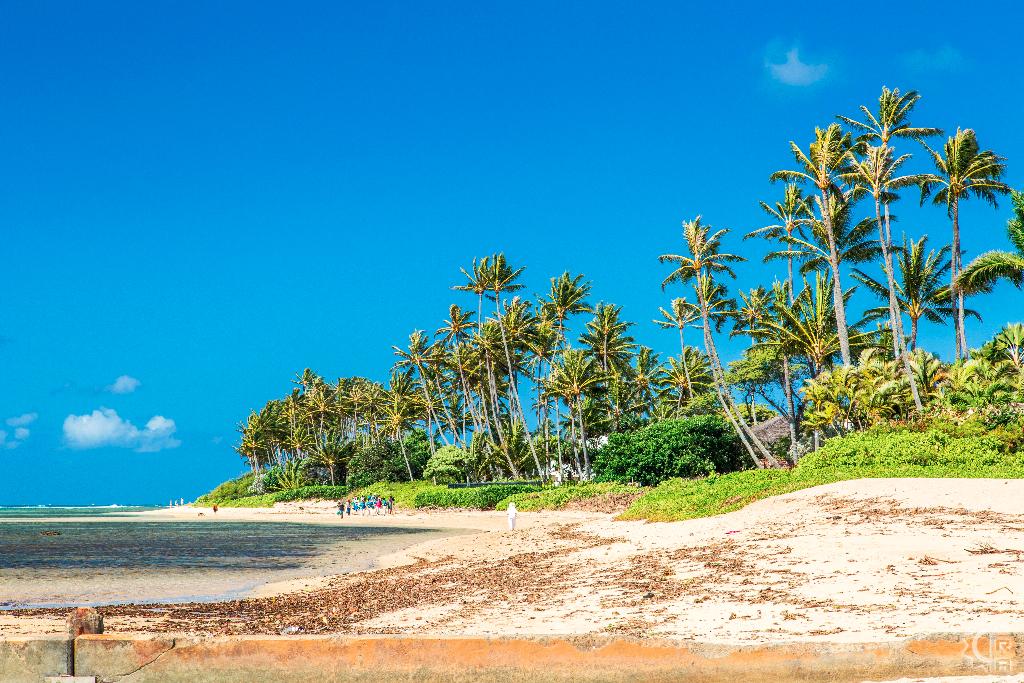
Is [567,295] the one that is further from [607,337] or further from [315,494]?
[315,494]

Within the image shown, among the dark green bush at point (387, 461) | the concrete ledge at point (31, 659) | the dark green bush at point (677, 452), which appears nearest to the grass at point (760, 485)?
the dark green bush at point (677, 452)

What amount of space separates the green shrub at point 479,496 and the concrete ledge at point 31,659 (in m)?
43.6

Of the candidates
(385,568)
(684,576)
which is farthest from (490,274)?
(684,576)

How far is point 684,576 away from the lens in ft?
38.1

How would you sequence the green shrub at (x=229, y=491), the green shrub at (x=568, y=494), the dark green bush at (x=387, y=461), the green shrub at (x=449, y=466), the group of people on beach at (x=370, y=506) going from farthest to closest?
the green shrub at (x=229, y=491), the dark green bush at (x=387, y=461), the green shrub at (x=449, y=466), the group of people on beach at (x=370, y=506), the green shrub at (x=568, y=494)

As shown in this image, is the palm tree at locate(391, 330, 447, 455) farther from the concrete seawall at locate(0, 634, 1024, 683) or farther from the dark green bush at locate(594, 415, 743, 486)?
the concrete seawall at locate(0, 634, 1024, 683)

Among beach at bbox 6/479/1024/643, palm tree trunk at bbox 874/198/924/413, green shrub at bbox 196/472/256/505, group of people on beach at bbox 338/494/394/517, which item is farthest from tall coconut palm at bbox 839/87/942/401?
green shrub at bbox 196/472/256/505

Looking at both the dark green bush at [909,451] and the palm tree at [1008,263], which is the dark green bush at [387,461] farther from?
the palm tree at [1008,263]

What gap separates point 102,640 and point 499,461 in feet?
180

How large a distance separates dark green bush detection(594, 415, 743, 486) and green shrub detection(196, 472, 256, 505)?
6544cm

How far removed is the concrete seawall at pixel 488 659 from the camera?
5.07m

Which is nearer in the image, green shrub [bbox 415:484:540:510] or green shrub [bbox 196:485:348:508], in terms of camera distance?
green shrub [bbox 415:484:540:510]

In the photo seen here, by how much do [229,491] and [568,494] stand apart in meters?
69.7

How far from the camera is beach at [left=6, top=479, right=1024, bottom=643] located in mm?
7879
